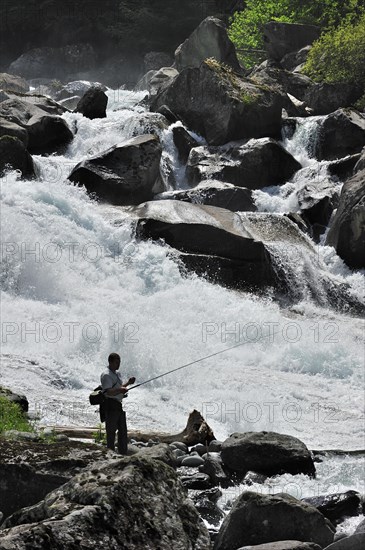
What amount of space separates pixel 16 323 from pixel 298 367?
19.9ft

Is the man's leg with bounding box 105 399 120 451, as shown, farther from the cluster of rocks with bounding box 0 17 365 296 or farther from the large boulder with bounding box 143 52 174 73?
the large boulder with bounding box 143 52 174 73

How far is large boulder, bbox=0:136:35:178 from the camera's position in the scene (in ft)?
91.0

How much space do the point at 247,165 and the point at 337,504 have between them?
2121cm

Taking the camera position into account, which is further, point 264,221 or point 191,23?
point 191,23

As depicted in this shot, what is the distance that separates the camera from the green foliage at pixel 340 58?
40.2 metres

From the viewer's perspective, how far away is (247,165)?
105 ft

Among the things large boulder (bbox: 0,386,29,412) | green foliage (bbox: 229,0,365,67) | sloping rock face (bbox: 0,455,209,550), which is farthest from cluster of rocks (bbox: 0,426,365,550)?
green foliage (bbox: 229,0,365,67)

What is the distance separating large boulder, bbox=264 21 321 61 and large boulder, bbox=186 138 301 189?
16.4m

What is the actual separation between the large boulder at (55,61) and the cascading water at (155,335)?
1403 inches

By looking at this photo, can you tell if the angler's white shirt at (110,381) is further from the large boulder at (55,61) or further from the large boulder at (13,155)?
the large boulder at (55,61)

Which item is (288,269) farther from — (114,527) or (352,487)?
(114,527)

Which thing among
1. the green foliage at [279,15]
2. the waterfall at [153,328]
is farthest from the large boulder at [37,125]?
the green foliage at [279,15]

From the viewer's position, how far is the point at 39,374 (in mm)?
17406

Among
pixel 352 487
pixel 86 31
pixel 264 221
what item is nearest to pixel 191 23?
pixel 86 31
